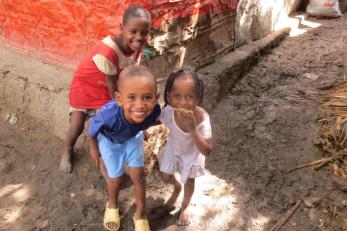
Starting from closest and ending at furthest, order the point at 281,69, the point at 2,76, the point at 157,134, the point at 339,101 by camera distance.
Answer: the point at 157,134 → the point at 2,76 → the point at 339,101 → the point at 281,69

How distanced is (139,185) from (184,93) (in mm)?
687

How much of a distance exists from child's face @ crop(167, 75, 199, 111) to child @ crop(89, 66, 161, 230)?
0.11 meters

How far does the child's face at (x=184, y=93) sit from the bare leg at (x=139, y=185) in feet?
1.64

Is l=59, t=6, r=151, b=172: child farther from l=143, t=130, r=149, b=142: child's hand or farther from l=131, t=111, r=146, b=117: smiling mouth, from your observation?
l=131, t=111, r=146, b=117: smiling mouth

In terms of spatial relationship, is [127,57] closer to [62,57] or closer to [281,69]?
[62,57]

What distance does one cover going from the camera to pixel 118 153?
2.39 m

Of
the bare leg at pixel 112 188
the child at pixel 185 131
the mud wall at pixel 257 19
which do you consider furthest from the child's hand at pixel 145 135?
the mud wall at pixel 257 19

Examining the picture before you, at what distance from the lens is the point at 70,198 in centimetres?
279

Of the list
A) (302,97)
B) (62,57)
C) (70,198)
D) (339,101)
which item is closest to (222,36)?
(302,97)

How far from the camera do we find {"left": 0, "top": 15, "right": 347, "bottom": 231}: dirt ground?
8.82 feet

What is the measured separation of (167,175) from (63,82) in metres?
1.28


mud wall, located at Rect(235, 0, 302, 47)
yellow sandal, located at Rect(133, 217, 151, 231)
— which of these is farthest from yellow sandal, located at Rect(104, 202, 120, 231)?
mud wall, located at Rect(235, 0, 302, 47)

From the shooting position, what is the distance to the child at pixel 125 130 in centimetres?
206

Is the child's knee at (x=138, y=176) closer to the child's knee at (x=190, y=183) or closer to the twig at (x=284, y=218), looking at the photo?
the child's knee at (x=190, y=183)
